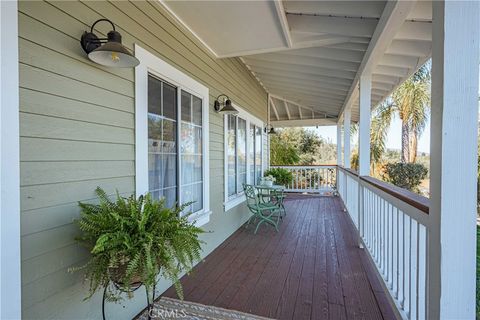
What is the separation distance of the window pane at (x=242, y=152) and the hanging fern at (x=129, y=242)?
3.24m

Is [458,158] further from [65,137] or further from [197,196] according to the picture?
[197,196]

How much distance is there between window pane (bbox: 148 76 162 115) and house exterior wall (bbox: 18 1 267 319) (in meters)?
0.27

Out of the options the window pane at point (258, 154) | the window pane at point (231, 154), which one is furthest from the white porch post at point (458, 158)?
the window pane at point (258, 154)

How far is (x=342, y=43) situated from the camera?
10.9 ft

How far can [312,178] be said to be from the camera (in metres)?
8.96

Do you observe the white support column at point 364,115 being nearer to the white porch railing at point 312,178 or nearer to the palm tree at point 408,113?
the white porch railing at point 312,178

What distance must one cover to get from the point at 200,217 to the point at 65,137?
1.84 m

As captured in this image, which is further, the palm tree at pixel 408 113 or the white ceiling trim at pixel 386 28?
the palm tree at pixel 408 113

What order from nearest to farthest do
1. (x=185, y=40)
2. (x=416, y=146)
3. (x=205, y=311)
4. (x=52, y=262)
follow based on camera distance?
(x=52, y=262) < (x=205, y=311) < (x=185, y=40) < (x=416, y=146)

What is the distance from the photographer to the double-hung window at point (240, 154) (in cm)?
429

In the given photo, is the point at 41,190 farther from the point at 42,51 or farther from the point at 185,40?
the point at 185,40

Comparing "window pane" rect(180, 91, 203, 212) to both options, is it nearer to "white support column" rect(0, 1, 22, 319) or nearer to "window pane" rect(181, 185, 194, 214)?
"window pane" rect(181, 185, 194, 214)

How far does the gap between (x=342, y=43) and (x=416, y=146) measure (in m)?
7.92

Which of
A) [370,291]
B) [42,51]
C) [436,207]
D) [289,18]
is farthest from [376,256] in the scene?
[42,51]
